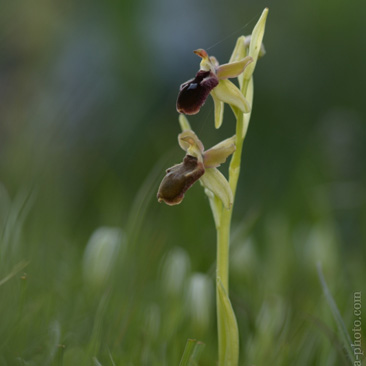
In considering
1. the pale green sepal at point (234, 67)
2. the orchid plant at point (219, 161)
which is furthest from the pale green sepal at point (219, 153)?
the pale green sepal at point (234, 67)

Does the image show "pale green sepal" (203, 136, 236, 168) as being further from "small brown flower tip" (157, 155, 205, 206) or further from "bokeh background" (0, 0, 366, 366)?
"bokeh background" (0, 0, 366, 366)

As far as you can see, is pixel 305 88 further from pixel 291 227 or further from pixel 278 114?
pixel 291 227

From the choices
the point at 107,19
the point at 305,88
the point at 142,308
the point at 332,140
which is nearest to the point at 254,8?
the point at 305,88

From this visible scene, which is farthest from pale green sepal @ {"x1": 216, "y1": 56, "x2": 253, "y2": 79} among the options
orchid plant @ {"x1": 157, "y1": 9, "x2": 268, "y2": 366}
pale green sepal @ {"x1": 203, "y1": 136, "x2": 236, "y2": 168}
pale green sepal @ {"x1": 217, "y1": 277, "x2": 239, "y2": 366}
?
pale green sepal @ {"x1": 217, "y1": 277, "x2": 239, "y2": 366}

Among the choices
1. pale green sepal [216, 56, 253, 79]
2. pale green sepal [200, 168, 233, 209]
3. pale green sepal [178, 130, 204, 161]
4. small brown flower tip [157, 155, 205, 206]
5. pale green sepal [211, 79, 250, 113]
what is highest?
pale green sepal [216, 56, 253, 79]

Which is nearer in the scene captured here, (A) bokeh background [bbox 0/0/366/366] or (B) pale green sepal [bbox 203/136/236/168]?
(B) pale green sepal [bbox 203/136/236/168]

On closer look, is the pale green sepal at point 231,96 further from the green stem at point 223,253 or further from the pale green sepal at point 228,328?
the pale green sepal at point 228,328

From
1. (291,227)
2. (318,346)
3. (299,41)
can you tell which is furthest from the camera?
(299,41)
